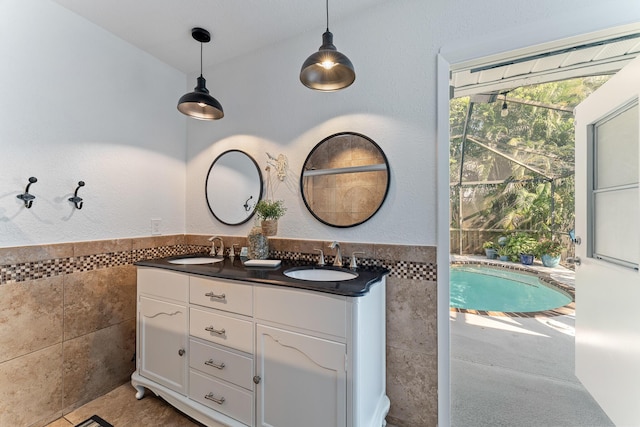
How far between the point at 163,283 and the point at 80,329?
0.70 meters

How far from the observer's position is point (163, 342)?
1.68 m

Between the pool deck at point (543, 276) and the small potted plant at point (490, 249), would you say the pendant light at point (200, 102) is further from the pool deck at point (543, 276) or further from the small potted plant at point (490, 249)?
the small potted plant at point (490, 249)

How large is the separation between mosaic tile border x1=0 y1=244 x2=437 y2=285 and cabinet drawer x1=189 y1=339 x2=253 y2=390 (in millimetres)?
723

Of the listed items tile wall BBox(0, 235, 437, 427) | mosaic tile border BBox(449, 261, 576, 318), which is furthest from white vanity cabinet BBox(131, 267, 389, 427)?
mosaic tile border BBox(449, 261, 576, 318)

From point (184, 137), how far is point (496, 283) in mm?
5707

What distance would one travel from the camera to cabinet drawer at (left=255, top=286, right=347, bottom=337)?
3.82ft

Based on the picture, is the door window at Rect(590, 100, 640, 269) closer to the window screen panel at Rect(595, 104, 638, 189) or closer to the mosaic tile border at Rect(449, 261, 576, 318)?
the window screen panel at Rect(595, 104, 638, 189)

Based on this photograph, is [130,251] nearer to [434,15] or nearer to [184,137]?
[184,137]

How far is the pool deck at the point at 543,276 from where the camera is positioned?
320cm

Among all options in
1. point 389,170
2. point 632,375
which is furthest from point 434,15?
point 632,375

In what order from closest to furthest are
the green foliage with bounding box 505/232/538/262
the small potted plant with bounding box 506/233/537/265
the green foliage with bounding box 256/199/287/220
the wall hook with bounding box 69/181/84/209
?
the wall hook with bounding box 69/181/84/209 < the green foliage with bounding box 256/199/287/220 < the small potted plant with bounding box 506/233/537/265 < the green foliage with bounding box 505/232/538/262

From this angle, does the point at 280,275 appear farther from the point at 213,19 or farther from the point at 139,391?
the point at 213,19

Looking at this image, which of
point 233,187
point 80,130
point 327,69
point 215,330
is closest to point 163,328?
point 215,330

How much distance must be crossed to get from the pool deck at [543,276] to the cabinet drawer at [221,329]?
3099mm
